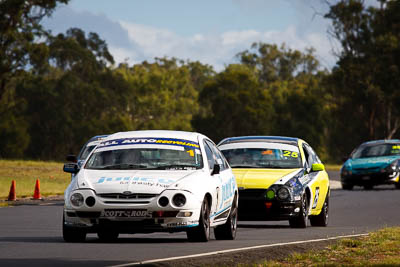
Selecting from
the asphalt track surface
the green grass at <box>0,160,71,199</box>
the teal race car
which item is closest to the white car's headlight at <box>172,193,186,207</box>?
the asphalt track surface

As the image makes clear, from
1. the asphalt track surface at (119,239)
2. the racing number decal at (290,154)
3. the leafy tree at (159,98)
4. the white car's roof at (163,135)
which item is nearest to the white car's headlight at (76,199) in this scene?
the asphalt track surface at (119,239)

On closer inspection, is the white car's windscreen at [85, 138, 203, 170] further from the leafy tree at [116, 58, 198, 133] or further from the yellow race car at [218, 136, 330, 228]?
Answer: the leafy tree at [116, 58, 198, 133]

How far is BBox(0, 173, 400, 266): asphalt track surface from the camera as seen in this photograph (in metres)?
11.4

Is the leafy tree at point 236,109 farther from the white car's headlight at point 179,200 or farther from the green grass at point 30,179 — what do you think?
the white car's headlight at point 179,200

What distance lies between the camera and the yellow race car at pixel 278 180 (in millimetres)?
17125

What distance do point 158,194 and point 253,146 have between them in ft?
20.5

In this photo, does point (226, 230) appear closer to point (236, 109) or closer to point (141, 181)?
point (141, 181)

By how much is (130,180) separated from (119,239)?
1.68 meters

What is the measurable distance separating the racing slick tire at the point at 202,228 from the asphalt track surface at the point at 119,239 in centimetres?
14

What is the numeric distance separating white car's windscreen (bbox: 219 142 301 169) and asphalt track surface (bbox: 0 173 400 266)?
1.11 metres

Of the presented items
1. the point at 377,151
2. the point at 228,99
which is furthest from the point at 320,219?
the point at 228,99

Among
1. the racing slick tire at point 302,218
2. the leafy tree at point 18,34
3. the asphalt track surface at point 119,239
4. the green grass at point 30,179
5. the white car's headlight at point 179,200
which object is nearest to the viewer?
the asphalt track surface at point 119,239

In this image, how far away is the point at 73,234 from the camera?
13414 millimetres

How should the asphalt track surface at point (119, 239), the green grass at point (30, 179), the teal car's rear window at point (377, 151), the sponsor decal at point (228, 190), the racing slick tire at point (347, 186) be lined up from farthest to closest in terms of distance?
the racing slick tire at point (347, 186) → the teal car's rear window at point (377, 151) → the green grass at point (30, 179) → the sponsor decal at point (228, 190) → the asphalt track surface at point (119, 239)
